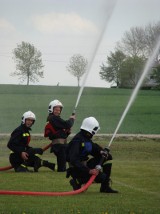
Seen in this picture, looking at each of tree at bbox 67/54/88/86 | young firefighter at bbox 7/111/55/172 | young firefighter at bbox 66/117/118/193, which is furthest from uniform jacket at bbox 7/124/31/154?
tree at bbox 67/54/88/86

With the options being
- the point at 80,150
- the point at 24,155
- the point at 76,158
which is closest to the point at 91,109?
the point at 24,155

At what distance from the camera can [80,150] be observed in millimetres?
13438

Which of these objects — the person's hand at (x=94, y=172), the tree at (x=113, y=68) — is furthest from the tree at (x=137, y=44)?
the person's hand at (x=94, y=172)

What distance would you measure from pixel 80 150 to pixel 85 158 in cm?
25

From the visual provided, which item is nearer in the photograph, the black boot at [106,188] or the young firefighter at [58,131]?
the black boot at [106,188]

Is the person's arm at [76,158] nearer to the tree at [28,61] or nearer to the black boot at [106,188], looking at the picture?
the black boot at [106,188]

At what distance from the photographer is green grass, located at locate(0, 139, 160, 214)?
10953mm

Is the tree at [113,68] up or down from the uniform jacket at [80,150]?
up

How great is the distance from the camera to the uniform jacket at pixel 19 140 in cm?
1742

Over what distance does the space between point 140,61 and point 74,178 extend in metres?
55.4

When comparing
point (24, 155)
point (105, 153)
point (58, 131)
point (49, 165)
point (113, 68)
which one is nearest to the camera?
point (105, 153)

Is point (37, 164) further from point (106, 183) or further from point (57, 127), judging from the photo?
point (106, 183)

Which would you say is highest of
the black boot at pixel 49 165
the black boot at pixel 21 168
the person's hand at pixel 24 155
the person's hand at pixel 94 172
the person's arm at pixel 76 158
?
the person's arm at pixel 76 158

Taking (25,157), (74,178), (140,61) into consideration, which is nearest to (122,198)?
(74,178)
